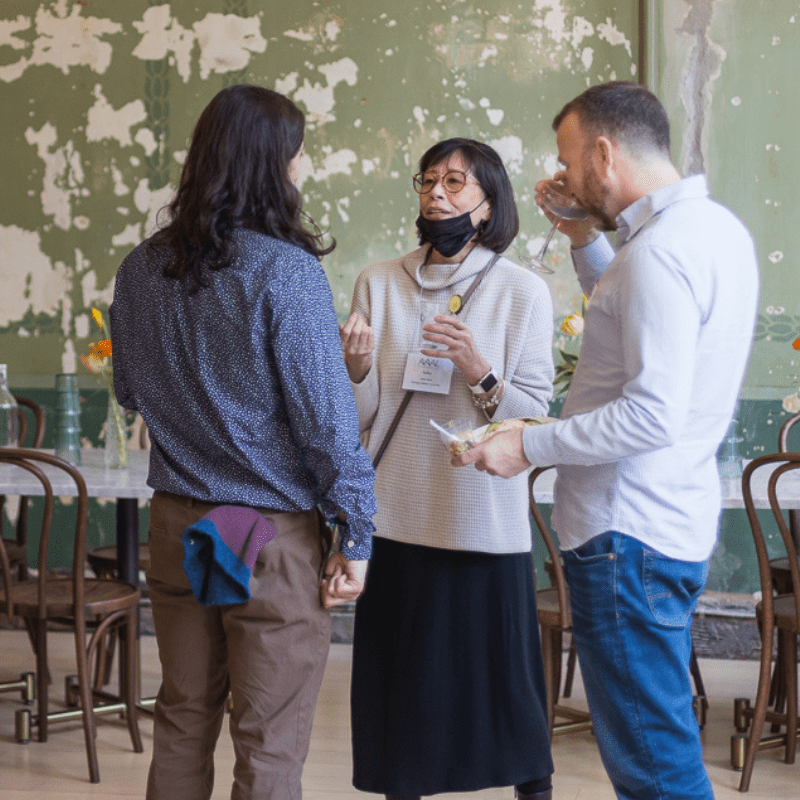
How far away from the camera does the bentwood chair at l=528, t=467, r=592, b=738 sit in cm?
296

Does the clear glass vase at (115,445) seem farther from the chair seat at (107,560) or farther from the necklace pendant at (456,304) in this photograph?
the necklace pendant at (456,304)

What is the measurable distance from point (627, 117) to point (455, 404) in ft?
2.46

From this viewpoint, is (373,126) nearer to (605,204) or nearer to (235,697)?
(605,204)

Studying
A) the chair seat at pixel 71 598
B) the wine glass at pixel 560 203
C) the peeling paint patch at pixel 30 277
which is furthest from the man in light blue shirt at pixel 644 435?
the peeling paint patch at pixel 30 277

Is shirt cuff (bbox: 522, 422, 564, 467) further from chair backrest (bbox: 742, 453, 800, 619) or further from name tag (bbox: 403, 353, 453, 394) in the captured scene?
chair backrest (bbox: 742, 453, 800, 619)

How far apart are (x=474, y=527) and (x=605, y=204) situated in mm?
765

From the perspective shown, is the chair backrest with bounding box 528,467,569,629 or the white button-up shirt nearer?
the white button-up shirt

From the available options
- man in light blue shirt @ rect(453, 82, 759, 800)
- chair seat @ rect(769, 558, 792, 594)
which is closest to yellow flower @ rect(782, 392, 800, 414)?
chair seat @ rect(769, 558, 792, 594)

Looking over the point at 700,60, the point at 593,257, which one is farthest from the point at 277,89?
the point at 593,257

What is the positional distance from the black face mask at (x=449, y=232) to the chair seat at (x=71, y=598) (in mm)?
1547

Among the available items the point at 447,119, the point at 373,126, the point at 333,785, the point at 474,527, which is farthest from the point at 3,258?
the point at 474,527

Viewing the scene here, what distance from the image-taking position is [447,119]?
4430 millimetres

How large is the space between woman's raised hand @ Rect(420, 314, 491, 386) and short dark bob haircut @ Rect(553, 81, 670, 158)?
533 millimetres

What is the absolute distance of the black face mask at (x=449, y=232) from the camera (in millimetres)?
2143
